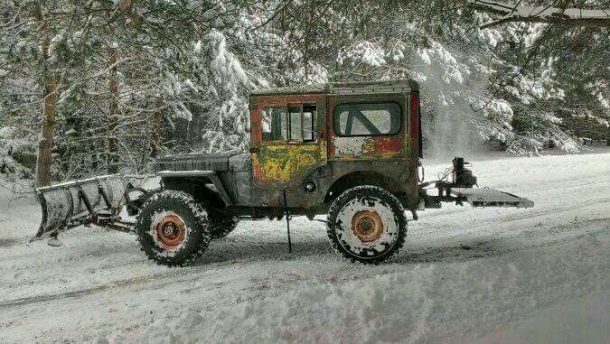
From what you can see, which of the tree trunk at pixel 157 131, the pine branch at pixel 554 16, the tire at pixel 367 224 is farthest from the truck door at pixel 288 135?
the tree trunk at pixel 157 131

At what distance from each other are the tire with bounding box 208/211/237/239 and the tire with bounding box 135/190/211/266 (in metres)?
0.81

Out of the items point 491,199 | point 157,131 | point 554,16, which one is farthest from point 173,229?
point 157,131

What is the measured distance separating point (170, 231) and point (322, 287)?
242cm

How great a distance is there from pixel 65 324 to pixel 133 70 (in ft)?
26.9

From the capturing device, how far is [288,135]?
5953 millimetres

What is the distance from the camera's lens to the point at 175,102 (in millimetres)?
11867

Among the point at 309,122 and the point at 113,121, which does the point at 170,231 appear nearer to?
the point at 309,122

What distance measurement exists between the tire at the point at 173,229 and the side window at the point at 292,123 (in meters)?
1.30

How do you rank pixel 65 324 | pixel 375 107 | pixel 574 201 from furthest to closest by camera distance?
pixel 574 201 → pixel 375 107 → pixel 65 324

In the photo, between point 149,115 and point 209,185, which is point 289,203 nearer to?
point 209,185

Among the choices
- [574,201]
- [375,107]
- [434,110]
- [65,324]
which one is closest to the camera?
[65,324]

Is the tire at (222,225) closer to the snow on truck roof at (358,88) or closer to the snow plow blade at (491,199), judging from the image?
the snow on truck roof at (358,88)

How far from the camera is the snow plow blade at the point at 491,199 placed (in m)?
5.94

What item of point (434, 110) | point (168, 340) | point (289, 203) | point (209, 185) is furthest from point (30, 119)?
point (434, 110)
